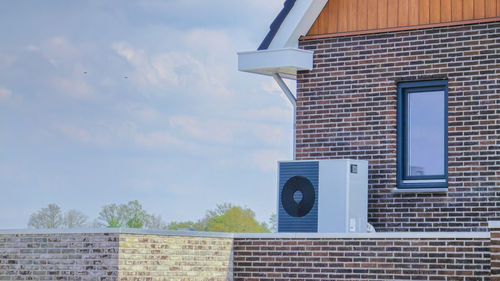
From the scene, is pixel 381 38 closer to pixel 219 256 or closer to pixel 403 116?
pixel 403 116

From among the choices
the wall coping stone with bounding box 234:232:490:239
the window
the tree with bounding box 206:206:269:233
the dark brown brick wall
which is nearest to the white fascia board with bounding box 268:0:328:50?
the dark brown brick wall

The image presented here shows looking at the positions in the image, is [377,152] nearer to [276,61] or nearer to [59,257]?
[276,61]

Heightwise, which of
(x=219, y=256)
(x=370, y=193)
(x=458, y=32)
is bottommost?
(x=219, y=256)

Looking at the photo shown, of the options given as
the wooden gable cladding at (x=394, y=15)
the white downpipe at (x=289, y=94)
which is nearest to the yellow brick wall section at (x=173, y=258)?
the white downpipe at (x=289, y=94)

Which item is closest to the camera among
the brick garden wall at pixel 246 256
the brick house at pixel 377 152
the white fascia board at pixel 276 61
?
the brick garden wall at pixel 246 256

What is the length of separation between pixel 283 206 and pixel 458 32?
13.0 ft

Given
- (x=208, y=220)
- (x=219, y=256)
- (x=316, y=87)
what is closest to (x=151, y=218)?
(x=208, y=220)

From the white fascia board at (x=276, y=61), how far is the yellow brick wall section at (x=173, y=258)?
12.0 ft

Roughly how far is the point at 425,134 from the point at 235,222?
62.8 feet

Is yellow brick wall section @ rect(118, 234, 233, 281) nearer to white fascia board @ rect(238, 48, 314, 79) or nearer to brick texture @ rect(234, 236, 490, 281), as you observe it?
brick texture @ rect(234, 236, 490, 281)

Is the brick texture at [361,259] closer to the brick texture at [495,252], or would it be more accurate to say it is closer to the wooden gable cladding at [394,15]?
the brick texture at [495,252]

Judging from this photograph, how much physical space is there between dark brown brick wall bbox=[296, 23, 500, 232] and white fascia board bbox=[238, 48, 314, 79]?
10.5 inches

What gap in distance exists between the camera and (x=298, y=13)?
1642 cm

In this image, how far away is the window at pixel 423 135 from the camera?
1548 cm
